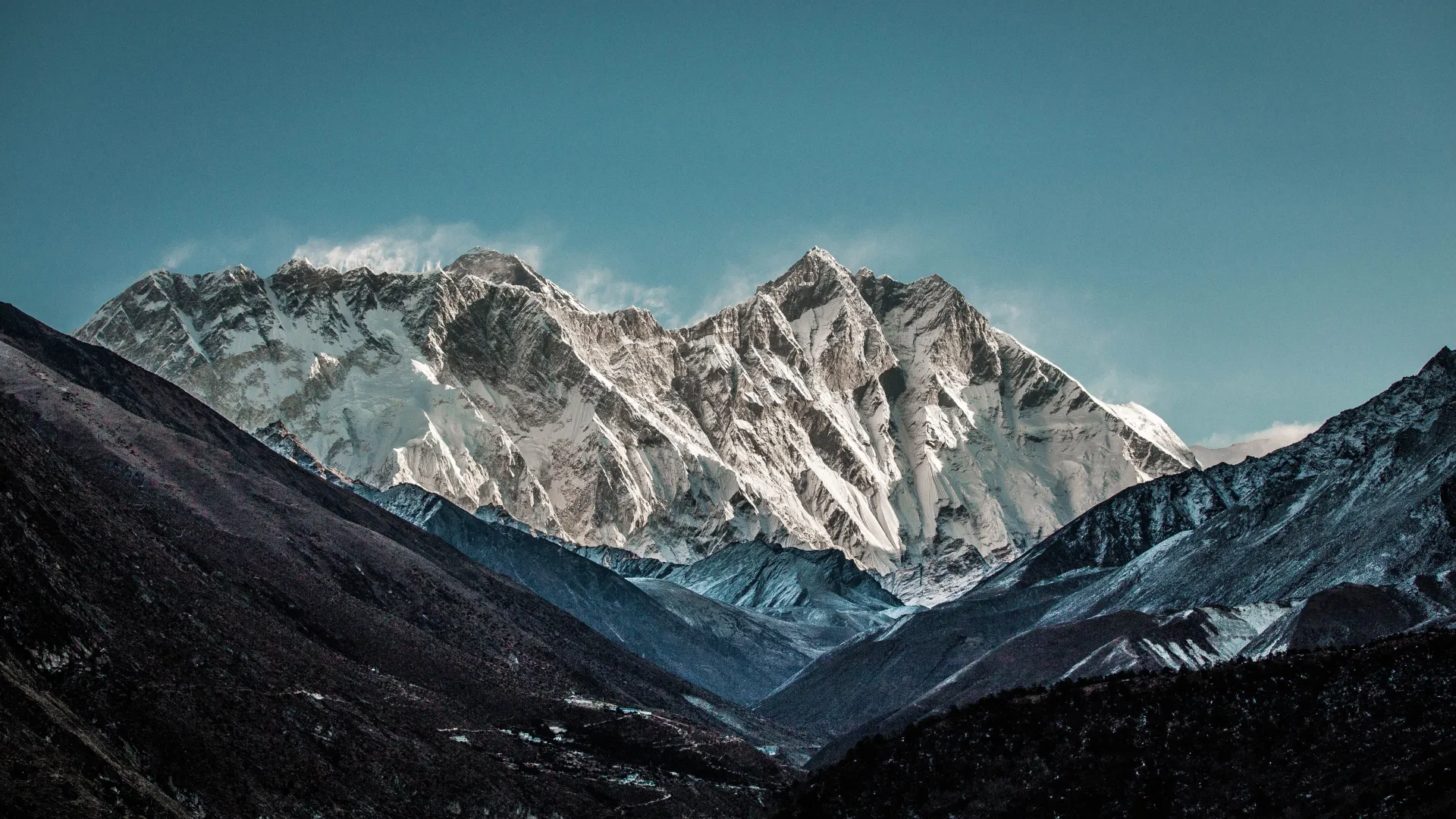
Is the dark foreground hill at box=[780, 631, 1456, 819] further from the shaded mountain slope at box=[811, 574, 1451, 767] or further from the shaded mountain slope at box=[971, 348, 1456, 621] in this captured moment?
the shaded mountain slope at box=[971, 348, 1456, 621]

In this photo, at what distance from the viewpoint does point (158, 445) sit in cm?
9950

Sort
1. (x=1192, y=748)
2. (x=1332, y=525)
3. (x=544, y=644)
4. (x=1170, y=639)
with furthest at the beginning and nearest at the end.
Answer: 1. (x=1332, y=525)
2. (x=544, y=644)
3. (x=1170, y=639)
4. (x=1192, y=748)

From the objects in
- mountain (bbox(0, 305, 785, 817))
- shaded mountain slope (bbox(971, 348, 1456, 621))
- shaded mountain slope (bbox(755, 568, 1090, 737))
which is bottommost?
mountain (bbox(0, 305, 785, 817))

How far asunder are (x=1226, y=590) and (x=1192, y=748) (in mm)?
96429

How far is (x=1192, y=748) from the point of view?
40.1 m

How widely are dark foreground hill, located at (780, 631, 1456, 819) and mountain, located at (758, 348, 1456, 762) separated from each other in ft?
168

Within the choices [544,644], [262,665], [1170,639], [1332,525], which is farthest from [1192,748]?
[1332,525]

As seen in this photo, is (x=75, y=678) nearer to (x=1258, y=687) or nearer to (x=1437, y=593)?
(x=1258, y=687)

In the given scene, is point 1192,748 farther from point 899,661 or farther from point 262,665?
point 899,661

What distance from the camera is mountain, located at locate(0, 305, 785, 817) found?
1836 inches

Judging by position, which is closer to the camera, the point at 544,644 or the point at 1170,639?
the point at 1170,639

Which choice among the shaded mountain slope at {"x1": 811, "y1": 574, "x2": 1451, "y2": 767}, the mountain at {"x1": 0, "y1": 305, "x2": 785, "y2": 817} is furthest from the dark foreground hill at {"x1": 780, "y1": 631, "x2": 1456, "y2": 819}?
the shaded mountain slope at {"x1": 811, "y1": 574, "x2": 1451, "y2": 767}

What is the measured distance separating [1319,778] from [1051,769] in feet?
28.8

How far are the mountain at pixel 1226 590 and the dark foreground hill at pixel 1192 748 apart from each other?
51175 millimetres
